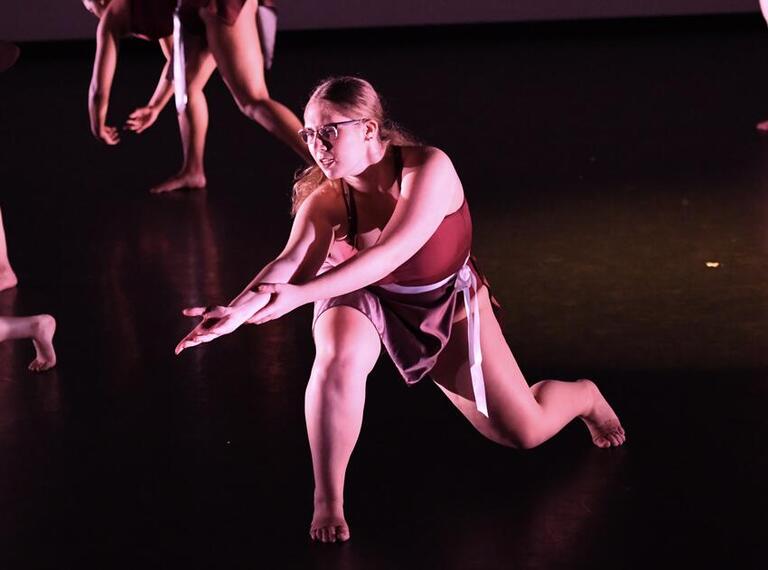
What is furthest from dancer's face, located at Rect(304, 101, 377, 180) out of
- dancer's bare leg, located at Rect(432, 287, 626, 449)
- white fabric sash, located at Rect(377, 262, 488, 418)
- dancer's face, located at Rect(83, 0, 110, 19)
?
dancer's face, located at Rect(83, 0, 110, 19)

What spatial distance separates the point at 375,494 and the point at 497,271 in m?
1.68

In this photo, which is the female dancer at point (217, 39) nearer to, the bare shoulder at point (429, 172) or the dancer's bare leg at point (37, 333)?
the dancer's bare leg at point (37, 333)

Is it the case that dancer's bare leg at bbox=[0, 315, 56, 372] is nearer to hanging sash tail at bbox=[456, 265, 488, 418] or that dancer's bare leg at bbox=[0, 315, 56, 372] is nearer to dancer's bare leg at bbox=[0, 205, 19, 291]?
dancer's bare leg at bbox=[0, 205, 19, 291]

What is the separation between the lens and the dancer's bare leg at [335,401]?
2.60 metres

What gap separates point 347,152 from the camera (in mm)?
2674

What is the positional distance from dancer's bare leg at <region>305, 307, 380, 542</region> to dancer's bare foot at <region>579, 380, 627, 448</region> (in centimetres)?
62

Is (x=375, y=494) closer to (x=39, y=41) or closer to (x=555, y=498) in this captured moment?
(x=555, y=498)

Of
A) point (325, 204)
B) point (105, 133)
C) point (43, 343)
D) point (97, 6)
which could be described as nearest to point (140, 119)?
point (105, 133)

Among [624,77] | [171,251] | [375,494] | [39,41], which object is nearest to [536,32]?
[624,77]

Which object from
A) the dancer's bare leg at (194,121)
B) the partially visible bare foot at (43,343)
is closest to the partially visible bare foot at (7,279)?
the partially visible bare foot at (43,343)

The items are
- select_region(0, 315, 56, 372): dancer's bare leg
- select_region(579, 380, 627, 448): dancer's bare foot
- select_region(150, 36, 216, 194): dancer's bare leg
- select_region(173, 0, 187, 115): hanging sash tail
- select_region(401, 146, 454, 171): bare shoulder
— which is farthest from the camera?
A: select_region(150, 36, 216, 194): dancer's bare leg

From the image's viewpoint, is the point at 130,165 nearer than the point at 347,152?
No

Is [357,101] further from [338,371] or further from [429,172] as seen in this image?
[338,371]

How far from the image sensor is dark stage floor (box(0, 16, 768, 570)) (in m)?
2.74
